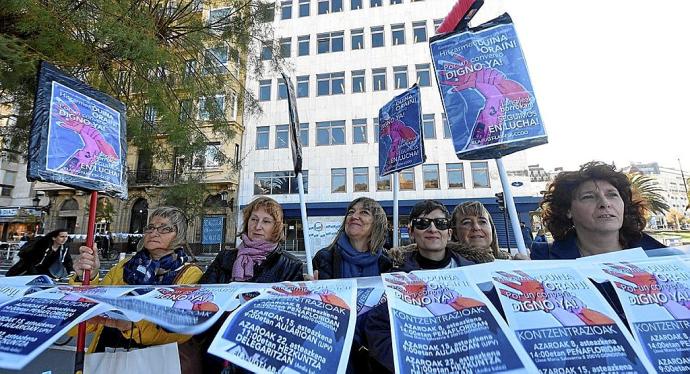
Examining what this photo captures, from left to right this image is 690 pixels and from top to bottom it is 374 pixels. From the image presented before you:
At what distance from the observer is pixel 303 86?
2384 centimetres

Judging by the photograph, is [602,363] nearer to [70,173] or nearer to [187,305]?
[187,305]

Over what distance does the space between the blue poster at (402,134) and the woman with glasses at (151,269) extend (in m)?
2.80

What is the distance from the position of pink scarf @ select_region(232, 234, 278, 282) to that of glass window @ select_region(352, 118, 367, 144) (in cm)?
1982

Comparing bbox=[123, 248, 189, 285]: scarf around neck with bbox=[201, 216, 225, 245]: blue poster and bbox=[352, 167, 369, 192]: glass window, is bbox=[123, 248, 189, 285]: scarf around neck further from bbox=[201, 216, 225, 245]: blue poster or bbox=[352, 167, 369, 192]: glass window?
bbox=[352, 167, 369, 192]: glass window

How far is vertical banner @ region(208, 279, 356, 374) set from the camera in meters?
1.14

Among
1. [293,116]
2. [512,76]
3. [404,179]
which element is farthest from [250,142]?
[512,76]

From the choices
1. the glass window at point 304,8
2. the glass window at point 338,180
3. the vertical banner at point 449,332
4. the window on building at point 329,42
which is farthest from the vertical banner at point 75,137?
the glass window at point 304,8

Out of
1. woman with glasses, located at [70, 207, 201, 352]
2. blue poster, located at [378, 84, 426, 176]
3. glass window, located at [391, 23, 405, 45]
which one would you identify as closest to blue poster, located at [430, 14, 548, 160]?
blue poster, located at [378, 84, 426, 176]

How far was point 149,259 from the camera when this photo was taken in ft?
8.13

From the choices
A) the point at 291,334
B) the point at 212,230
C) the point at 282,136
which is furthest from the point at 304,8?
the point at 291,334

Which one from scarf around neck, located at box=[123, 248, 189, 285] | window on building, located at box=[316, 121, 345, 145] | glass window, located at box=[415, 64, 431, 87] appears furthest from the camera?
window on building, located at box=[316, 121, 345, 145]

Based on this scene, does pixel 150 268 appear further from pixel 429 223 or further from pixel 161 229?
pixel 429 223

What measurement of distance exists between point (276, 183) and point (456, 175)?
11.4 metres

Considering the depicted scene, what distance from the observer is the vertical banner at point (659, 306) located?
3.75 ft
